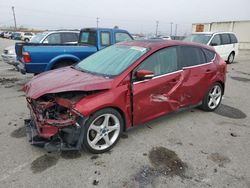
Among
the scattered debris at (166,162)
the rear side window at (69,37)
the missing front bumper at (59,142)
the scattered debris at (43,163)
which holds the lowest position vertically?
the scattered debris at (166,162)

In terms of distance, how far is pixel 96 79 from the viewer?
3.31m

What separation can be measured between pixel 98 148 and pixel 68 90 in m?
0.97

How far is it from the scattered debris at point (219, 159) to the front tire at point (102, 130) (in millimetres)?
1401

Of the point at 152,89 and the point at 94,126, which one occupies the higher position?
the point at 152,89

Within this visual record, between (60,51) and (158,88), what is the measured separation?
387 centimetres

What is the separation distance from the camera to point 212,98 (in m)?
5.06

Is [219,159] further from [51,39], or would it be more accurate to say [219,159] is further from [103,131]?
[51,39]

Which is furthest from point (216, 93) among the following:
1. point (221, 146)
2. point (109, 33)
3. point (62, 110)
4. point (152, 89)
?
point (109, 33)

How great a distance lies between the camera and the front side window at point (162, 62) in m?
3.67

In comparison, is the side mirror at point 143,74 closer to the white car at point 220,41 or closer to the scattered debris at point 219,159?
the scattered debris at point 219,159

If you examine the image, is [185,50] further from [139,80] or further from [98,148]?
[98,148]

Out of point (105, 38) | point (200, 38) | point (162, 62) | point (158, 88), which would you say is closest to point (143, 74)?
point (158, 88)

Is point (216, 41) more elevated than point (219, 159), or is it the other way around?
point (216, 41)

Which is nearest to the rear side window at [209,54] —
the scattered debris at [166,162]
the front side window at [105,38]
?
the scattered debris at [166,162]
